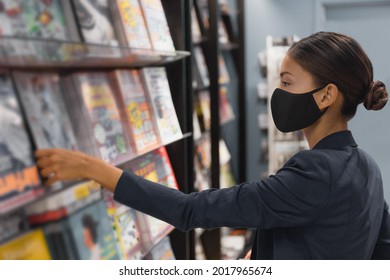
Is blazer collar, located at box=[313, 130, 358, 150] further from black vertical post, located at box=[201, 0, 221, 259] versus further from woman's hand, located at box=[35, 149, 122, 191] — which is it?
black vertical post, located at box=[201, 0, 221, 259]

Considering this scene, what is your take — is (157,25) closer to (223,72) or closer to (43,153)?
(43,153)

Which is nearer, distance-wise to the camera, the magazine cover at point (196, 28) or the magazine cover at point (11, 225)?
the magazine cover at point (11, 225)

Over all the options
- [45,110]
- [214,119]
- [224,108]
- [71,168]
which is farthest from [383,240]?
[224,108]

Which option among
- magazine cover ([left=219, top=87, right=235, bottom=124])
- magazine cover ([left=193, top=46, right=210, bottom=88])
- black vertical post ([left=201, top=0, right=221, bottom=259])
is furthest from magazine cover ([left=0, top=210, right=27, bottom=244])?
magazine cover ([left=219, top=87, right=235, bottom=124])

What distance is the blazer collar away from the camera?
1348 millimetres

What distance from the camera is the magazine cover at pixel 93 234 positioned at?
4.25 feet

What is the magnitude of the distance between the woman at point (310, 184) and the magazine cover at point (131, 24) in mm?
617

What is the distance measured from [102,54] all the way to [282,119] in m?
0.62

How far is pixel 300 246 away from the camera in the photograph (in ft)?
4.43

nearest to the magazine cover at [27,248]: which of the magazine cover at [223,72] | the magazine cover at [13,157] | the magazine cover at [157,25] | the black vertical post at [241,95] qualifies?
the magazine cover at [13,157]

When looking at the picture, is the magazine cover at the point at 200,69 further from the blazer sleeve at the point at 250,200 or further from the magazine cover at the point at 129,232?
the blazer sleeve at the point at 250,200

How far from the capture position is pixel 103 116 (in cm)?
159

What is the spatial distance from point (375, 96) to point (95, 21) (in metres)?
0.92

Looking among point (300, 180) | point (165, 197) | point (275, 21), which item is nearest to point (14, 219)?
point (165, 197)
